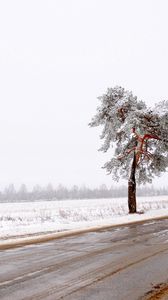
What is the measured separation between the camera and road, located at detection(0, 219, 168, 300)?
6914 millimetres

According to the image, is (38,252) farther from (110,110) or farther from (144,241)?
(110,110)

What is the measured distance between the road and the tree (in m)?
15.2

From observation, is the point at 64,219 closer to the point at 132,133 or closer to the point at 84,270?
the point at 132,133

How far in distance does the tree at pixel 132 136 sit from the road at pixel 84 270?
15.2 metres

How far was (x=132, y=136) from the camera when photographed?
28.7 meters

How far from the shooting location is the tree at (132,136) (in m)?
28.2

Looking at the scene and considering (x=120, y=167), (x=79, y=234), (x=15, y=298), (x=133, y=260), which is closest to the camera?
(x=15, y=298)

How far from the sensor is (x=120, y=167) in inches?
1197

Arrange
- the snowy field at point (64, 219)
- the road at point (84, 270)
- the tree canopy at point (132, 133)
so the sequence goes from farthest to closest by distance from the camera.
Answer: the tree canopy at point (132, 133) → the snowy field at point (64, 219) → the road at point (84, 270)

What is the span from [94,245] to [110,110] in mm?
17334

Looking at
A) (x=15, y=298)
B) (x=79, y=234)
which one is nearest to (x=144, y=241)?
(x=79, y=234)

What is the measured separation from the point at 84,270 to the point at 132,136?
2052 centimetres

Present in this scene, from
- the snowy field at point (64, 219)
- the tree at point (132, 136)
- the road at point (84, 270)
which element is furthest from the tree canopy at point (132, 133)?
the road at point (84, 270)

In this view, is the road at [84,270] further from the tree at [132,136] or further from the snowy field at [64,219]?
the tree at [132,136]
